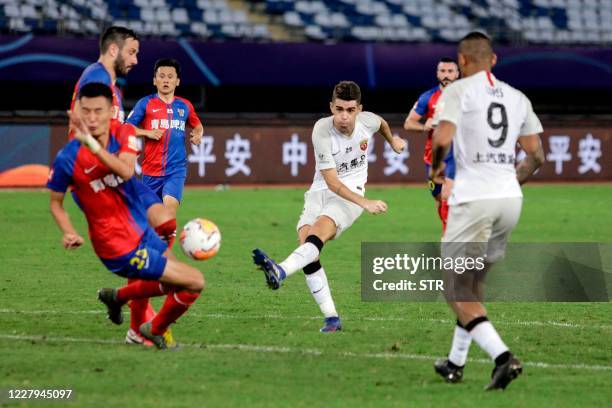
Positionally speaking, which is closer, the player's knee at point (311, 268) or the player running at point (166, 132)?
the player's knee at point (311, 268)

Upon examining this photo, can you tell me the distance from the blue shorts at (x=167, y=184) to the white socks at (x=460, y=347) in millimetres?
4513

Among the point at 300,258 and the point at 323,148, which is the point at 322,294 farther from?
the point at 323,148

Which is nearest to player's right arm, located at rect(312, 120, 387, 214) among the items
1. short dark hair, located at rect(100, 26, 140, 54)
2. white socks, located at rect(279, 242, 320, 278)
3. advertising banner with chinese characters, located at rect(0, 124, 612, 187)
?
white socks, located at rect(279, 242, 320, 278)

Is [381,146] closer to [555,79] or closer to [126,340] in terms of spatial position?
[555,79]

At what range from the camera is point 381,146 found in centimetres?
2725

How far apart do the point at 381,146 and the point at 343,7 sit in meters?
4.70

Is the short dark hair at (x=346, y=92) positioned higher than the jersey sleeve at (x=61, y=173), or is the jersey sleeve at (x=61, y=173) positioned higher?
the short dark hair at (x=346, y=92)

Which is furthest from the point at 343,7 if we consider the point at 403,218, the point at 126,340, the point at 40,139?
the point at 126,340

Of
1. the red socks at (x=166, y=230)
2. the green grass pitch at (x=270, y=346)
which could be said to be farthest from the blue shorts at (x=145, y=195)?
the green grass pitch at (x=270, y=346)

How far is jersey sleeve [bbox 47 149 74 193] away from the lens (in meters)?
7.62

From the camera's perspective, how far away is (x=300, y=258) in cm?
919

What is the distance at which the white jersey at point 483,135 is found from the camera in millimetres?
7098

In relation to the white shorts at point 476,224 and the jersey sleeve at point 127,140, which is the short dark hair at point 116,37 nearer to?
the jersey sleeve at point 127,140
